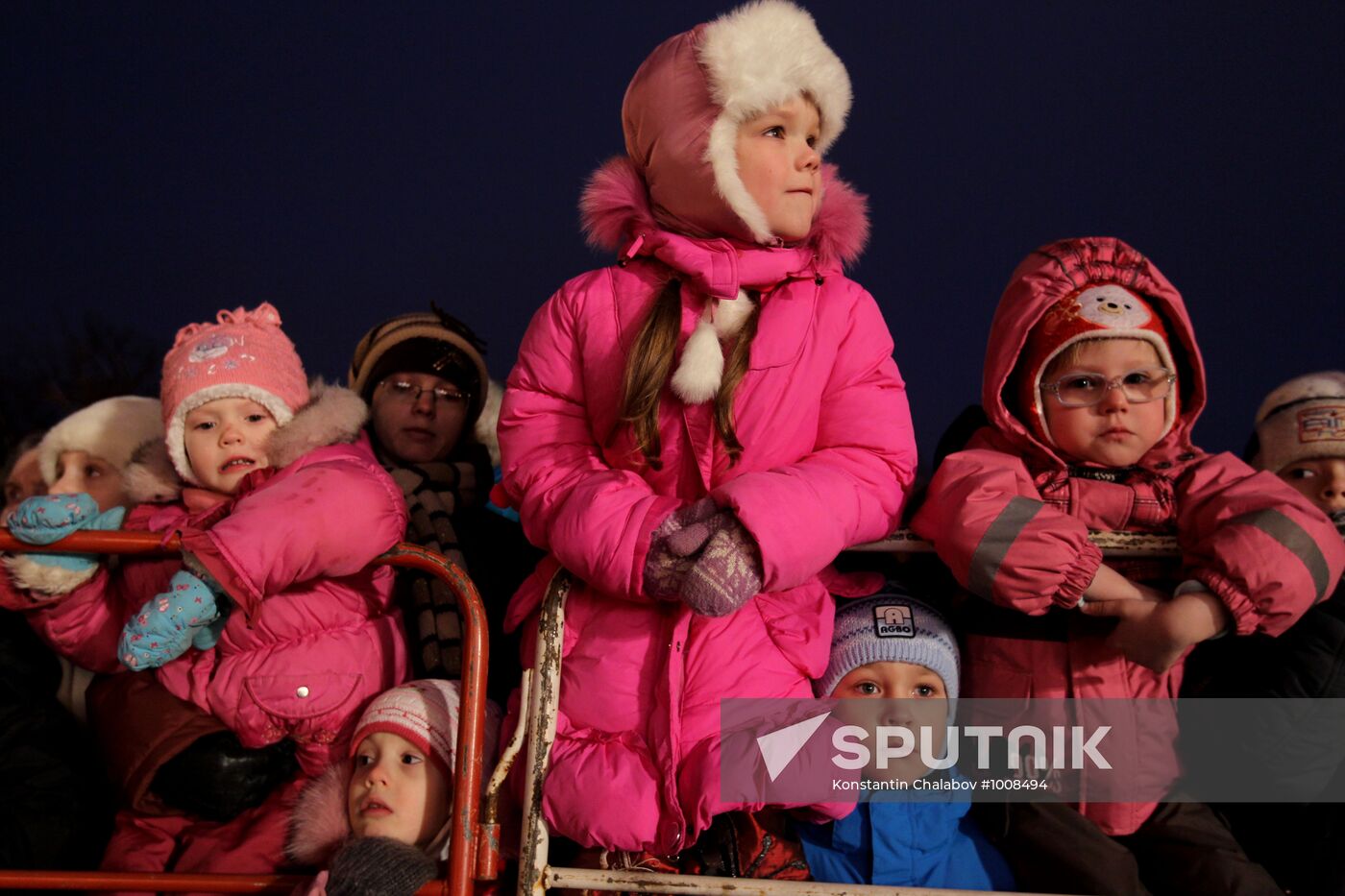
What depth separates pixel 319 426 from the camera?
8.15 ft

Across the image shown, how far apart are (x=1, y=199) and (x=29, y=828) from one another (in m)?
4.49

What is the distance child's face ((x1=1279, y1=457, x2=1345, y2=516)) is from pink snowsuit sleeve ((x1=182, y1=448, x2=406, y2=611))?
6.96 ft

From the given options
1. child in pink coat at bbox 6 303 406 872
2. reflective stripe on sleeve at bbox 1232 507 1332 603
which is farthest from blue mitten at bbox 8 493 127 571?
reflective stripe on sleeve at bbox 1232 507 1332 603

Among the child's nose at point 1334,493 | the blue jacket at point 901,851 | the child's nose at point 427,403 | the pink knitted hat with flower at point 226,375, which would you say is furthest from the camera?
the child's nose at point 427,403

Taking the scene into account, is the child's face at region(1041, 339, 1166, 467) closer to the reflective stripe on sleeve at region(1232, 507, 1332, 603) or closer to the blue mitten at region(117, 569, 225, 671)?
the reflective stripe on sleeve at region(1232, 507, 1332, 603)

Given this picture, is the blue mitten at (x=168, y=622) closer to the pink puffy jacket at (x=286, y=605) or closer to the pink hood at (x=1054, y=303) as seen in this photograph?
the pink puffy jacket at (x=286, y=605)

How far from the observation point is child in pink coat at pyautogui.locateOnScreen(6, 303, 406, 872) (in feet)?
7.00

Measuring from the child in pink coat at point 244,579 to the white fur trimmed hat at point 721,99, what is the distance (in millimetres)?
884

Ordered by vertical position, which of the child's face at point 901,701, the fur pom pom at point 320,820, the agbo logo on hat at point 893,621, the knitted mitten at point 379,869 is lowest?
the knitted mitten at point 379,869

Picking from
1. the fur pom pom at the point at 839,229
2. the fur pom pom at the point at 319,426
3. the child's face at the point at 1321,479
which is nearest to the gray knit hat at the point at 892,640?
the fur pom pom at the point at 839,229

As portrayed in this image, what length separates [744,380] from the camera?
206 cm

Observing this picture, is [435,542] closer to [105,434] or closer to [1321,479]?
[105,434]

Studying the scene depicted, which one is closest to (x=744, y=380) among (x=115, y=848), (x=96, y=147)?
(x=115, y=848)

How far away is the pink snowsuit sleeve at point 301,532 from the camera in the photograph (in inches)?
80.9
